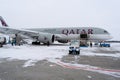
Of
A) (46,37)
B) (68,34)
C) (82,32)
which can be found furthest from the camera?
(68,34)

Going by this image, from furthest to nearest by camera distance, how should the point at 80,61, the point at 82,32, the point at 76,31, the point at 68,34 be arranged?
the point at 68,34
the point at 76,31
the point at 82,32
the point at 80,61

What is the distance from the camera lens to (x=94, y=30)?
Answer: 30.2m

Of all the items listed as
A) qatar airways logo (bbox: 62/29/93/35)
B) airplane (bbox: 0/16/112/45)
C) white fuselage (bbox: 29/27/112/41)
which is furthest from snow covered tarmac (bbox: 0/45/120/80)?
qatar airways logo (bbox: 62/29/93/35)

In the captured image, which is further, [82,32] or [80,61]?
[82,32]

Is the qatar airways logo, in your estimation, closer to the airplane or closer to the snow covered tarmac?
the airplane

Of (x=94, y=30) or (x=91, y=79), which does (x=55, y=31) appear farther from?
(x=91, y=79)

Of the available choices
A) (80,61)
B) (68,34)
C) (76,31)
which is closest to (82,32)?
(76,31)

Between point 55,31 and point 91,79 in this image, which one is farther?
point 55,31

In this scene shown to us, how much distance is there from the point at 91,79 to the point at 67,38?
86.3 ft

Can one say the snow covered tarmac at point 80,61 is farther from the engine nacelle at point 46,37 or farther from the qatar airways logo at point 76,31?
the qatar airways logo at point 76,31

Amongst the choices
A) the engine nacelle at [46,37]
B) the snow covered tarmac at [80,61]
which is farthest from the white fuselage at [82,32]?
the snow covered tarmac at [80,61]

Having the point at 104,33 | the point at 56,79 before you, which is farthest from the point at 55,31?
the point at 56,79

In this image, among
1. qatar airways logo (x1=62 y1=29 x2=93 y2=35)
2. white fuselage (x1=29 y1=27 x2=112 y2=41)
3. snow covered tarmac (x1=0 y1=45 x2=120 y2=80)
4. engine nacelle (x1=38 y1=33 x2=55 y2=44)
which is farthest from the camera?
qatar airways logo (x1=62 y1=29 x2=93 y2=35)

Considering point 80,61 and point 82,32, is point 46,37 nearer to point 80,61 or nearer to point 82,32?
point 82,32
